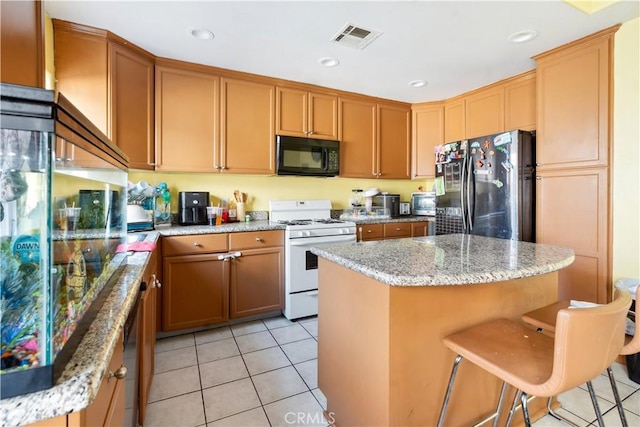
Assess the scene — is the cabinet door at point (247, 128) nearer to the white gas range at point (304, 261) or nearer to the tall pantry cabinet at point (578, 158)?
the white gas range at point (304, 261)

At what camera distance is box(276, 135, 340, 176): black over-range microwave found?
300 cm

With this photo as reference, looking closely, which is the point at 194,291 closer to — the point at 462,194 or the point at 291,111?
the point at 291,111

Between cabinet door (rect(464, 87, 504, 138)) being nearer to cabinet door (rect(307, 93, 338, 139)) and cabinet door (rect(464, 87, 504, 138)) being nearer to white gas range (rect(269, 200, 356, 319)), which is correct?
cabinet door (rect(307, 93, 338, 139))

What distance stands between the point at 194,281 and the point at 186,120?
4.61ft

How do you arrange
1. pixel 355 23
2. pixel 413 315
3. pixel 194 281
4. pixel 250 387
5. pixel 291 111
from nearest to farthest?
pixel 413 315, pixel 250 387, pixel 355 23, pixel 194 281, pixel 291 111

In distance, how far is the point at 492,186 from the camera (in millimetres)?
2660

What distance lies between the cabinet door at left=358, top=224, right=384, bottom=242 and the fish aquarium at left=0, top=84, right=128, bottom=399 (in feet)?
8.63

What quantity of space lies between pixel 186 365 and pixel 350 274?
59.3 inches

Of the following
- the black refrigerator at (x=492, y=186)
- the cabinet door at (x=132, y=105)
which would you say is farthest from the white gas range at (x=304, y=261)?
the cabinet door at (x=132, y=105)

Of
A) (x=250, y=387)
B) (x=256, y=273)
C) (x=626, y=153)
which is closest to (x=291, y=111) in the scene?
(x=256, y=273)

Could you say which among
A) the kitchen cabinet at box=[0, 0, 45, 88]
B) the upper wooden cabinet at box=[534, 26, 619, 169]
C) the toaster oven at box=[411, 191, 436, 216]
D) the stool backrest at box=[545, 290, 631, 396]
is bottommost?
the stool backrest at box=[545, 290, 631, 396]

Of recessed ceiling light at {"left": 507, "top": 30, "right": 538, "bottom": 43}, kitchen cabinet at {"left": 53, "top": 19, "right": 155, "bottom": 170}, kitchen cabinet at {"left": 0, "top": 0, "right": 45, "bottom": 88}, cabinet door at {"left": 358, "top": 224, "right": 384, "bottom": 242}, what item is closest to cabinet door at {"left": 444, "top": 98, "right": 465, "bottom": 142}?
recessed ceiling light at {"left": 507, "top": 30, "right": 538, "bottom": 43}

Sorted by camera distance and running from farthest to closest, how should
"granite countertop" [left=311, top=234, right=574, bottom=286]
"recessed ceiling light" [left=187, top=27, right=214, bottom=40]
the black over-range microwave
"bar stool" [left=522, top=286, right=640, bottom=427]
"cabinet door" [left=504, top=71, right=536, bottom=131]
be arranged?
the black over-range microwave
"cabinet door" [left=504, top=71, right=536, bottom=131]
"recessed ceiling light" [left=187, top=27, right=214, bottom=40]
"bar stool" [left=522, top=286, right=640, bottom=427]
"granite countertop" [left=311, top=234, right=574, bottom=286]

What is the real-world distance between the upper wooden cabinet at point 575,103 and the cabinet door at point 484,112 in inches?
19.9
